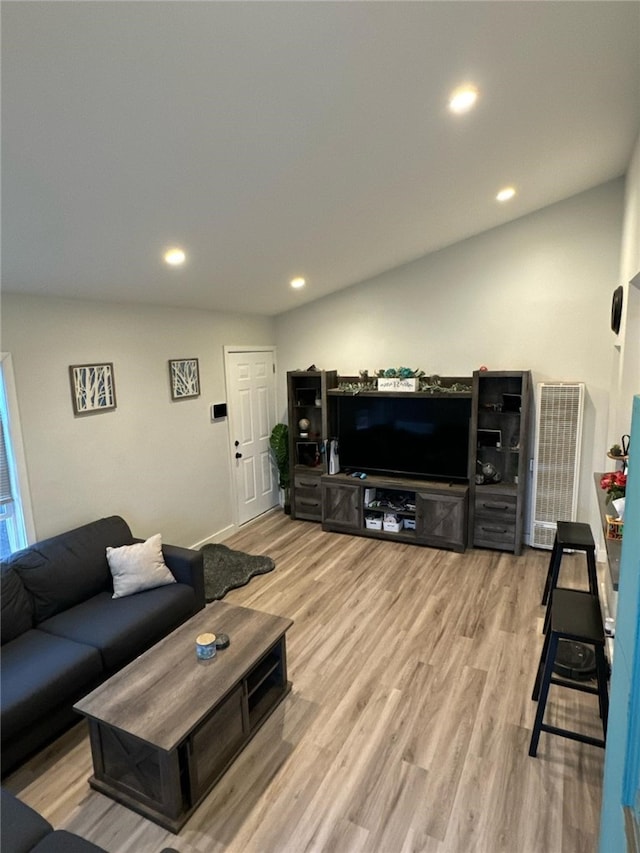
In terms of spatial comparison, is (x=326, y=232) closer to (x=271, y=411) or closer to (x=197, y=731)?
(x=271, y=411)

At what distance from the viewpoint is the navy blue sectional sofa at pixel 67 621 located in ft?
7.70

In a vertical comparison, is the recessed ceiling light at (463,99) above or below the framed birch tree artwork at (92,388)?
above

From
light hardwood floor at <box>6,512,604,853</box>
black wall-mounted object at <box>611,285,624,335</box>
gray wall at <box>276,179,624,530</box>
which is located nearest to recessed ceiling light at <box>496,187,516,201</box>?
gray wall at <box>276,179,624,530</box>

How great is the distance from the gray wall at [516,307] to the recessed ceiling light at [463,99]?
259 cm

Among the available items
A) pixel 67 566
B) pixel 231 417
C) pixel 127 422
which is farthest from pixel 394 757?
pixel 231 417

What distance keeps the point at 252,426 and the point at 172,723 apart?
12.4ft

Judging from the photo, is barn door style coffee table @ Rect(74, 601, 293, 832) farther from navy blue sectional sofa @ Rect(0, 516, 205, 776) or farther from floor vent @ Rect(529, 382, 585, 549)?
floor vent @ Rect(529, 382, 585, 549)

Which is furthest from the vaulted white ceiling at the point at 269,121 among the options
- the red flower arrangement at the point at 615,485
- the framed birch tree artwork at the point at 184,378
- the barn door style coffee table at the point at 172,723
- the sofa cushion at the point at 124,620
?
the barn door style coffee table at the point at 172,723

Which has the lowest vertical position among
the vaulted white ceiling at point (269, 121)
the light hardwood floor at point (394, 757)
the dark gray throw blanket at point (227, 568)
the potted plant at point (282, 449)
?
the light hardwood floor at point (394, 757)

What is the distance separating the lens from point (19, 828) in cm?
165

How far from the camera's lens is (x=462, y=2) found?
62.2 inches

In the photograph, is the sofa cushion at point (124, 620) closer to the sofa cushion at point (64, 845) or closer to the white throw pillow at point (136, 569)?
the white throw pillow at point (136, 569)

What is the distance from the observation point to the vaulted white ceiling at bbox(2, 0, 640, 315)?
151 cm

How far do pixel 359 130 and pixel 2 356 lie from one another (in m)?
2.52
